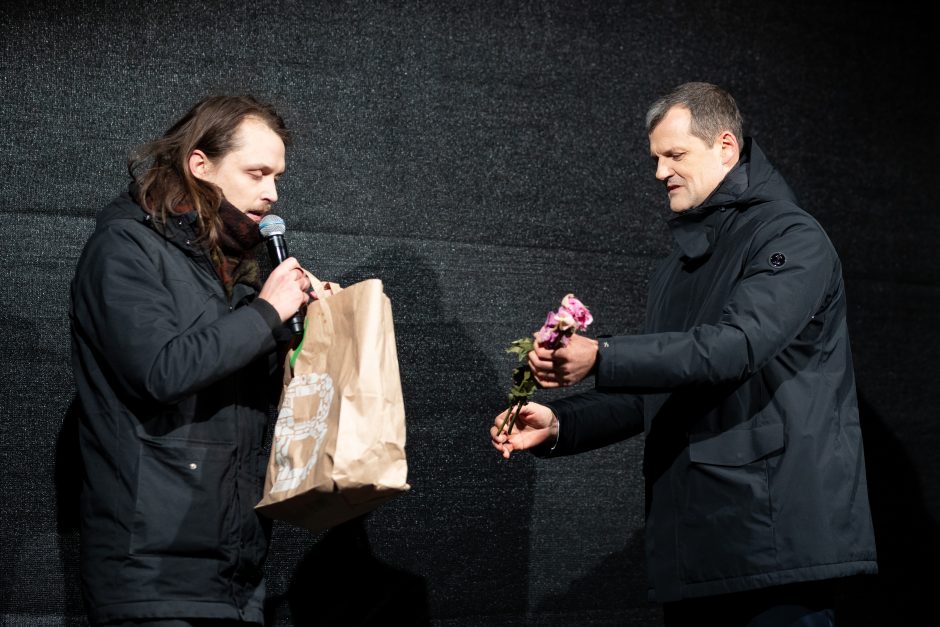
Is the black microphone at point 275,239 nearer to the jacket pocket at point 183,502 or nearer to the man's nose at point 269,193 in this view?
the man's nose at point 269,193

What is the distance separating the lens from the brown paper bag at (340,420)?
1.65 metres

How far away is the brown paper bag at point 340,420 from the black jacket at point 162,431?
3.4 inches

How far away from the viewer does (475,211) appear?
2.69 meters

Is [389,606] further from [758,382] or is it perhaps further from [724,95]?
[724,95]

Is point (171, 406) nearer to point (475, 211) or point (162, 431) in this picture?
point (162, 431)

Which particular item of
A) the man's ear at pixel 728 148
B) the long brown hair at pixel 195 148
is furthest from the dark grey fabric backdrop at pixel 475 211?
the man's ear at pixel 728 148

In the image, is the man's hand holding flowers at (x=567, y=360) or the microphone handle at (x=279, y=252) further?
the microphone handle at (x=279, y=252)

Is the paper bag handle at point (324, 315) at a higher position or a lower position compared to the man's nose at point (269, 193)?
lower

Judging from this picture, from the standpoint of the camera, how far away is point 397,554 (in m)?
2.56

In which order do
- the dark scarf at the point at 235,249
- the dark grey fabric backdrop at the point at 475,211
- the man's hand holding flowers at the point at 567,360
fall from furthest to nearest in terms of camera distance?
the dark grey fabric backdrop at the point at 475,211
the dark scarf at the point at 235,249
the man's hand holding flowers at the point at 567,360

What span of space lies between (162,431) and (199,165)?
56 cm

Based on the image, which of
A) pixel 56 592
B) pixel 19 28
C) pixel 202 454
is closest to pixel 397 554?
pixel 56 592

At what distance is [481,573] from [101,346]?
1.33 meters

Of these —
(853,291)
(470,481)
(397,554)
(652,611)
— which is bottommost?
(652,611)
